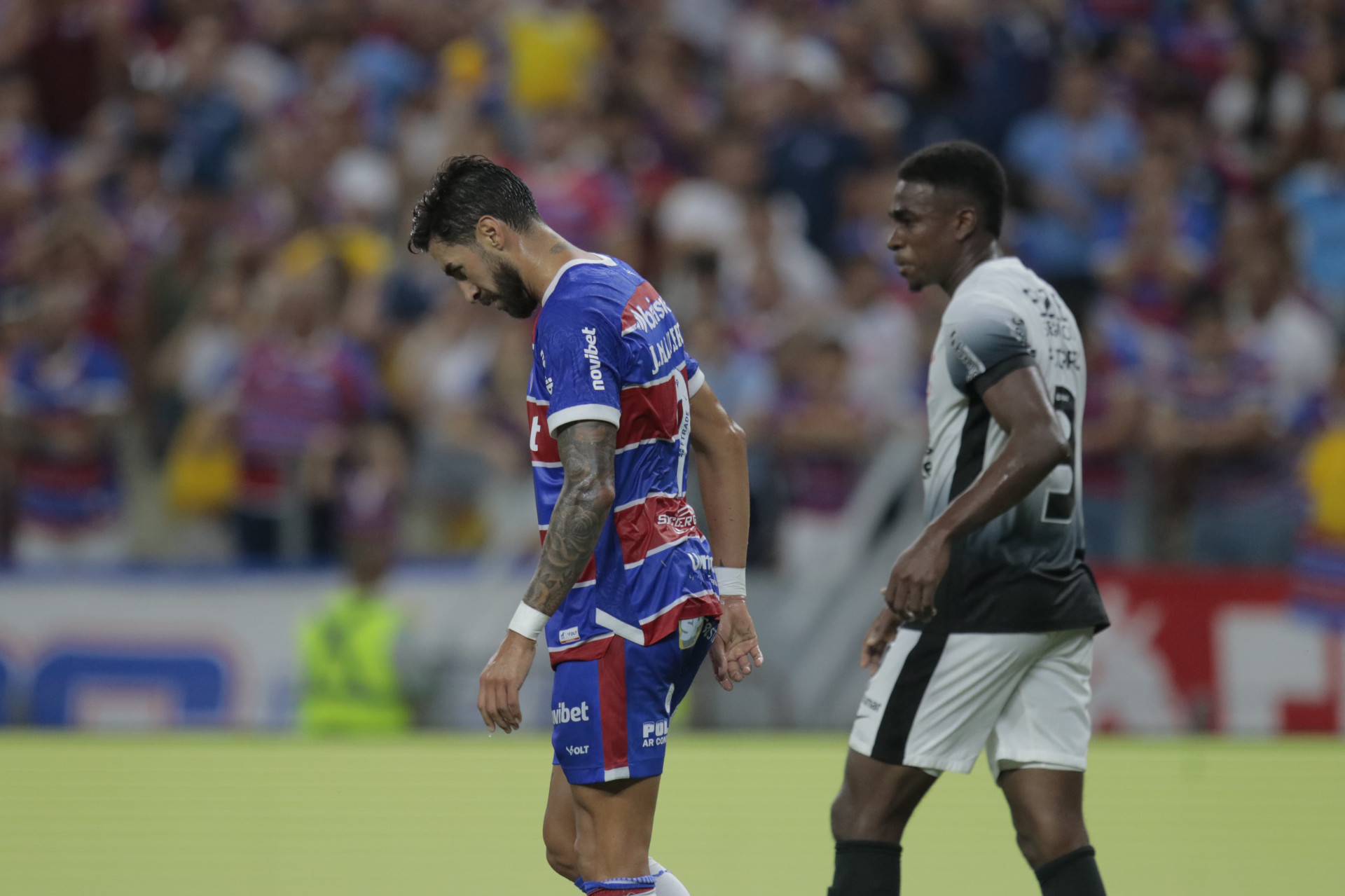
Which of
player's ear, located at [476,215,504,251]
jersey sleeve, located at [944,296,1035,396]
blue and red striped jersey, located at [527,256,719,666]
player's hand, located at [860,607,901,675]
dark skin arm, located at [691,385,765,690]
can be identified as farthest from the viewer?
player's hand, located at [860,607,901,675]

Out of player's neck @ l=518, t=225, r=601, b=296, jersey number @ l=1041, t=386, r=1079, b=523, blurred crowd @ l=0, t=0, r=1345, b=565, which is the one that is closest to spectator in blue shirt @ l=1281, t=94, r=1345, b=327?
blurred crowd @ l=0, t=0, r=1345, b=565

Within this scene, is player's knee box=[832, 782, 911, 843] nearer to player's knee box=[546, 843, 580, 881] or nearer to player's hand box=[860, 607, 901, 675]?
player's hand box=[860, 607, 901, 675]

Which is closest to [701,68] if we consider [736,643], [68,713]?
[68,713]

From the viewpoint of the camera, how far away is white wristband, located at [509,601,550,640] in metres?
3.97

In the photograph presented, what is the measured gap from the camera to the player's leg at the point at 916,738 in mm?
4484

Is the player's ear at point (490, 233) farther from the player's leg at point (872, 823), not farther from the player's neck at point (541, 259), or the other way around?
the player's leg at point (872, 823)

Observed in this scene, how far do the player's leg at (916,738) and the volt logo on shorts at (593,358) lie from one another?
1246mm

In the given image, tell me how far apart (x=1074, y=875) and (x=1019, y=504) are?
0.97 meters

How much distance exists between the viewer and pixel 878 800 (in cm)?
452

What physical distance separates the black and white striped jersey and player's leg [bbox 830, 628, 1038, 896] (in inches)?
2.9

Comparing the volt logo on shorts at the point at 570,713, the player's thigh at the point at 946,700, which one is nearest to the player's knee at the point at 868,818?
the player's thigh at the point at 946,700

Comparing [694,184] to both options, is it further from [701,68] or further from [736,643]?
[736,643]

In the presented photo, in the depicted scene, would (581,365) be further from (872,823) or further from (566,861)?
(872,823)

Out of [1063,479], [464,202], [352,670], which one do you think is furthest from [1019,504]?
[352,670]
